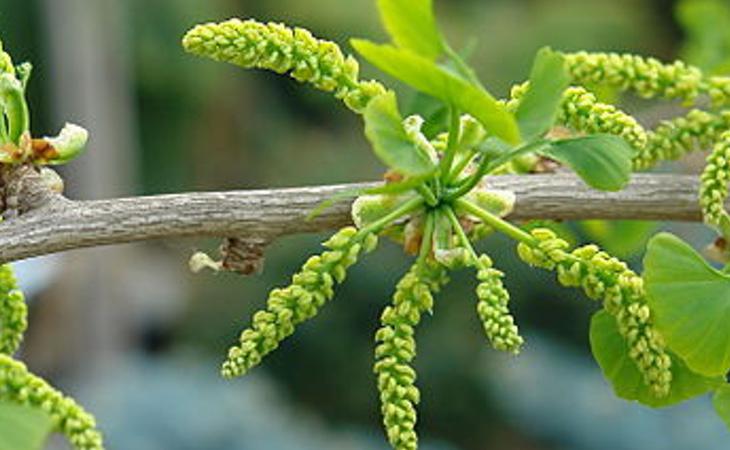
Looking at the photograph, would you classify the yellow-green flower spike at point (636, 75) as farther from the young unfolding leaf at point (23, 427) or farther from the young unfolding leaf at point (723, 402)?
the young unfolding leaf at point (23, 427)

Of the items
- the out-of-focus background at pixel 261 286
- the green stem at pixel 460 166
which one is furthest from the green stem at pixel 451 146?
the out-of-focus background at pixel 261 286

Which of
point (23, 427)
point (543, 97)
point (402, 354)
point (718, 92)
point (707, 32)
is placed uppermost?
point (707, 32)

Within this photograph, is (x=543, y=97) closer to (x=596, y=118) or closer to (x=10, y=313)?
(x=596, y=118)

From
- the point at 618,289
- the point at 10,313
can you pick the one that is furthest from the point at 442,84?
the point at 10,313

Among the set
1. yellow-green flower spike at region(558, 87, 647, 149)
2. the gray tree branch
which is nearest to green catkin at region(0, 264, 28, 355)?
the gray tree branch

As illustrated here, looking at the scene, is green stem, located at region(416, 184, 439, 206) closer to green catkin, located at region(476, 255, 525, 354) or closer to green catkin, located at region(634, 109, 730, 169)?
green catkin, located at region(476, 255, 525, 354)
